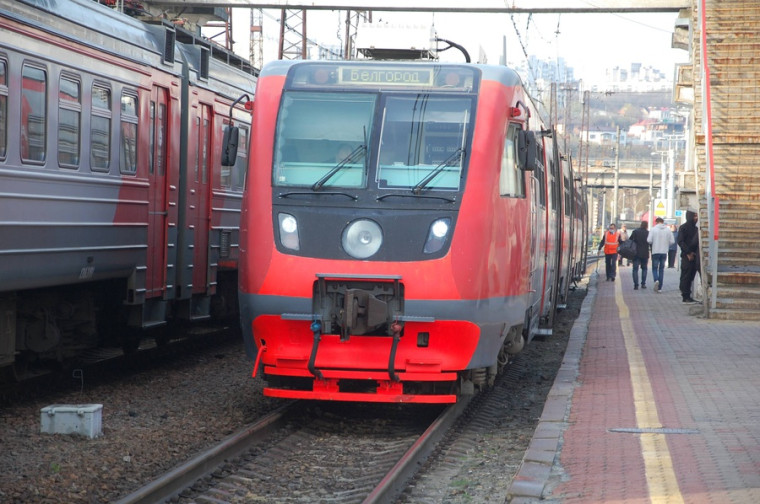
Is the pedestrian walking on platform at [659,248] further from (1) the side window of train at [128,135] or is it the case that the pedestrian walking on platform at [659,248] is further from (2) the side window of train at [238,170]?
(1) the side window of train at [128,135]

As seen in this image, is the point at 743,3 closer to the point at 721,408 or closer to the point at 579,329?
the point at 579,329

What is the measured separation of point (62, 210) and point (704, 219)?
42.3 ft

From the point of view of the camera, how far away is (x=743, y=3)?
83.8 feet

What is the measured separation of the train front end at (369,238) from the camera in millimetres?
8703

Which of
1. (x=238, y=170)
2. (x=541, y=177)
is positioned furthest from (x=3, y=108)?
(x=238, y=170)

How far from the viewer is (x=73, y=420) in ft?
26.9

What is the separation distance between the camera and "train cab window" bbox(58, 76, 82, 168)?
10.0 meters

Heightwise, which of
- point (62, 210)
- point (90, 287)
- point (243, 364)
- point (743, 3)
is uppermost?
point (743, 3)

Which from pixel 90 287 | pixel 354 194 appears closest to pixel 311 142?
pixel 354 194

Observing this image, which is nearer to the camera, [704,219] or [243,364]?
[243,364]

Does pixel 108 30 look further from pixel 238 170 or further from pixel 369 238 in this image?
pixel 238 170

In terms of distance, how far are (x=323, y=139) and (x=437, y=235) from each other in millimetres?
1288

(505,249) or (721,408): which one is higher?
(505,249)

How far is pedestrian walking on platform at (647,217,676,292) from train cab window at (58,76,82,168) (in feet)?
59.8
